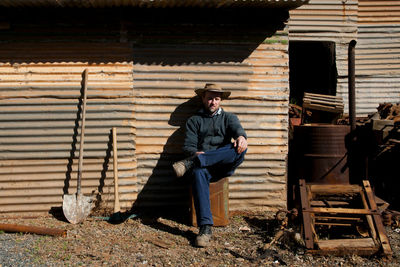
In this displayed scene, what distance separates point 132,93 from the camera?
20.4ft

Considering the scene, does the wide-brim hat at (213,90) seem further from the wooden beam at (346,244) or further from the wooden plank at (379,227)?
the wooden beam at (346,244)

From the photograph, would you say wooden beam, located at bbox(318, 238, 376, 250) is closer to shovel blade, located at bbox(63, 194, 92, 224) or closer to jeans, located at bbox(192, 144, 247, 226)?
jeans, located at bbox(192, 144, 247, 226)

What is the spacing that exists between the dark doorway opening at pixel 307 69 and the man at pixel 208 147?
13.4ft

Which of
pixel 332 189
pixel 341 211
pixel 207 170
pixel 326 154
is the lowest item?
pixel 341 211

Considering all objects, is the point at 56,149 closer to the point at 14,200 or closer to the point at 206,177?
the point at 14,200

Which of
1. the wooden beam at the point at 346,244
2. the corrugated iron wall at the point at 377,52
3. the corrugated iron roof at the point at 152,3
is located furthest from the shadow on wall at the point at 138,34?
the corrugated iron wall at the point at 377,52

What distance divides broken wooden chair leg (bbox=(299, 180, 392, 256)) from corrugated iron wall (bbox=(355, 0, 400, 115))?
144 inches

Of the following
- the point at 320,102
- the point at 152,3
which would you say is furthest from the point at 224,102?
the point at 152,3

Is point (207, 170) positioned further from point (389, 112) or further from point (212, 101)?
point (389, 112)

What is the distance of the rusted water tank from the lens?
5992 millimetres

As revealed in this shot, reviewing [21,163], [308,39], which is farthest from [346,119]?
[21,163]

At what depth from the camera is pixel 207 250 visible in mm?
4801

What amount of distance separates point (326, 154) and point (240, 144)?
1537 millimetres

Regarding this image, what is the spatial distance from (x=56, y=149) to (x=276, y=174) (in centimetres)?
354
